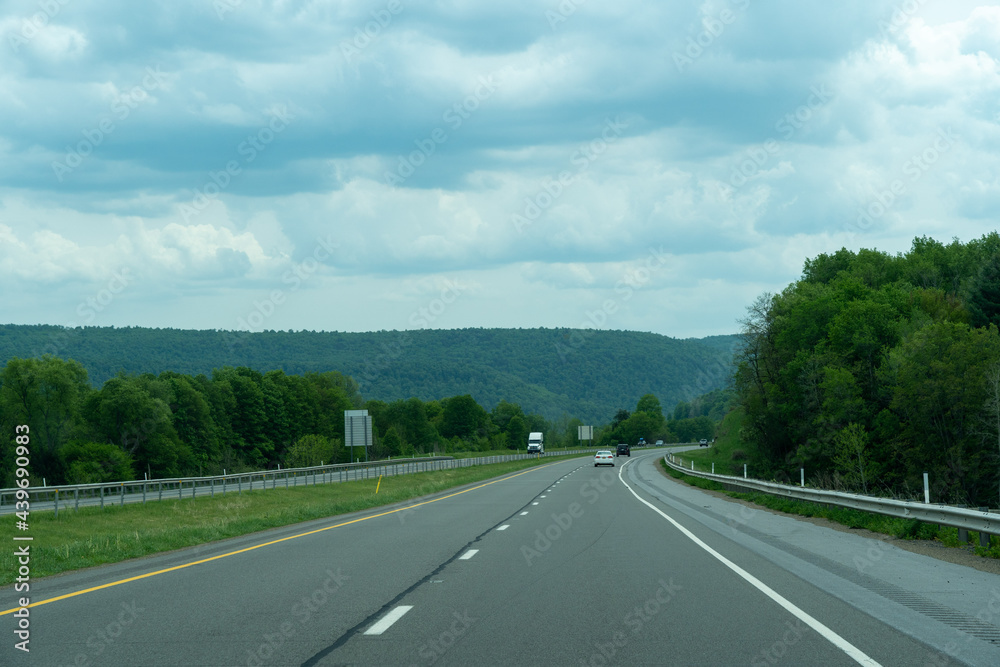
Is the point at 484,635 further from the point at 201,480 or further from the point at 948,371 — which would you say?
the point at 948,371

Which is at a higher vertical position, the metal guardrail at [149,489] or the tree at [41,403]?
the tree at [41,403]

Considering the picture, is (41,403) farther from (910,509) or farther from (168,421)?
(910,509)

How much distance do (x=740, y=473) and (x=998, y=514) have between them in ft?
214

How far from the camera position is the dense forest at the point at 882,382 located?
59281 millimetres

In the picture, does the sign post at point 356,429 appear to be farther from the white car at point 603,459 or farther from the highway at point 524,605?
the highway at point 524,605

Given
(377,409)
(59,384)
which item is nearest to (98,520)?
(59,384)

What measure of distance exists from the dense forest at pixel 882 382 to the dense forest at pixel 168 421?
62027 millimetres

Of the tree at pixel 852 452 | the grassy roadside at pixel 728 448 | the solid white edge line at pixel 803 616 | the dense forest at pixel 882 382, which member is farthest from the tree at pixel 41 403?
the solid white edge line at pixel 803 616

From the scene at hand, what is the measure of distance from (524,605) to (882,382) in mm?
64534

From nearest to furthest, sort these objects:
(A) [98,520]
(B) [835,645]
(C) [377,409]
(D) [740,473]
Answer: (B) [835,645]
(A) [98,520]
(D) [740,473]
(C) [377,409]

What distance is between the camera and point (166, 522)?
36.0 m

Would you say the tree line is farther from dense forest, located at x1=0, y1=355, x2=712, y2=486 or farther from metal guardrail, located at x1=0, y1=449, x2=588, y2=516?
metal guardrail, located at x1=0, y1=449, x2=588, y2=516

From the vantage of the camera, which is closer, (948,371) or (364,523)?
(364,523)

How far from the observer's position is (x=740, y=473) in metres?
76.9
